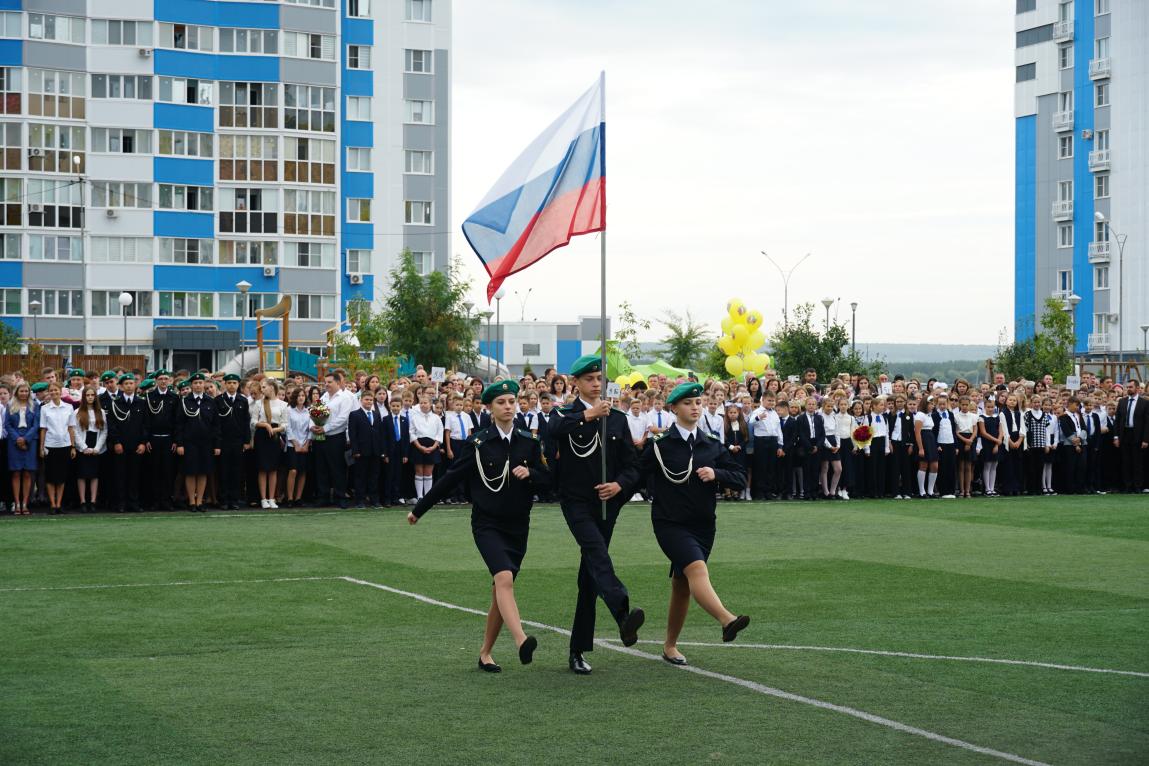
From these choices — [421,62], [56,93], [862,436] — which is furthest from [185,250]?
[862,436]

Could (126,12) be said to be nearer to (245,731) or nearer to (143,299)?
(143,299)

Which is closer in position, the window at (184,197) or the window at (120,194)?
the window at (120,194)

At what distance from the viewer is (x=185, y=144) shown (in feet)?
240

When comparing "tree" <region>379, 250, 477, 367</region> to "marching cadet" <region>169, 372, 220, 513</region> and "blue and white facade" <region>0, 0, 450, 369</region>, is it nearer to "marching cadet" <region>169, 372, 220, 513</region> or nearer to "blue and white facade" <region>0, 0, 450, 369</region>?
"blue and white facade" <region>0, 0, 450, 369</region>

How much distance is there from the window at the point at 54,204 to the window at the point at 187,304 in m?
5.67

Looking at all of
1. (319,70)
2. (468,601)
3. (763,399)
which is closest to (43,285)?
(319,70)

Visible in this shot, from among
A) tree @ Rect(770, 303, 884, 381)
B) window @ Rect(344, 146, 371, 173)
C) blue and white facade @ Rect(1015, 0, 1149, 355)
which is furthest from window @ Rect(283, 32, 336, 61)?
blue and white facade @ Rect(1015, 0, 1149, 355)

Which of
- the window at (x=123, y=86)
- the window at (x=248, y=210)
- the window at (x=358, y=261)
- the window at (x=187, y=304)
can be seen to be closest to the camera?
the window at (x=123, y=86)

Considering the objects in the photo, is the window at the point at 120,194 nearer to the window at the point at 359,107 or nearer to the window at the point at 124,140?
the window at the point at 124,140

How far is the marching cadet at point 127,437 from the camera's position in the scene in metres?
22.3

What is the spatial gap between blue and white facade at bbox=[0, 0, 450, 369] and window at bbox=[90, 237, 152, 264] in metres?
0.07

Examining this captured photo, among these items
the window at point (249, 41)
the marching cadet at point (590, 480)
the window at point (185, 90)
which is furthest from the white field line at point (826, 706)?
the window at point (249, 41)

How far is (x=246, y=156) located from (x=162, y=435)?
176ft

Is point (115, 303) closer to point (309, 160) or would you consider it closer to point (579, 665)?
point (309, 160)
